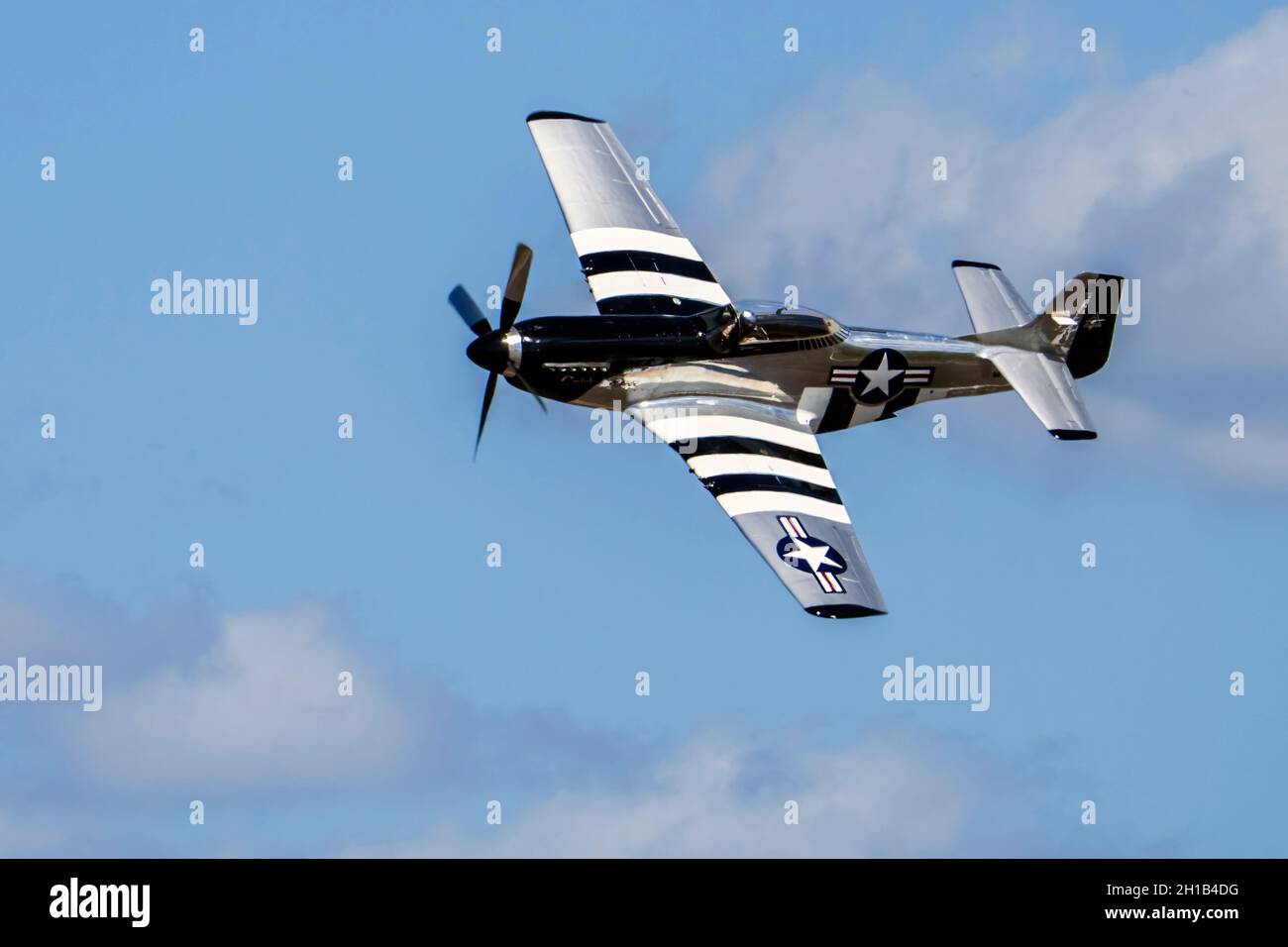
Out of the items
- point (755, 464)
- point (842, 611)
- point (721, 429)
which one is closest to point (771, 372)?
point (721, 429)

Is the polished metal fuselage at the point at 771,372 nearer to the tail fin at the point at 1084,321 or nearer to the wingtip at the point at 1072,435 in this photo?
the tail fin at the point at 1084,321

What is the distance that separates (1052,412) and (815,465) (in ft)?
19.9

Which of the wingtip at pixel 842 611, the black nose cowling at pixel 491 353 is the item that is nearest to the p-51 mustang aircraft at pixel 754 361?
the black nose cowling at pixel 491 353

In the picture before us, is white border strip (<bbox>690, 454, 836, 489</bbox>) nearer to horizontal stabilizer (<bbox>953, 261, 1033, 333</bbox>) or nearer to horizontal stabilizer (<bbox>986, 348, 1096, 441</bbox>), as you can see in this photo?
horizontal stabilizer (<bbox>986, 348, 1096, 441</bbox>)

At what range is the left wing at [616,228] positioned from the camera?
5350 centimetres

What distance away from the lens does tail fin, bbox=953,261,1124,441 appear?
2105 inches

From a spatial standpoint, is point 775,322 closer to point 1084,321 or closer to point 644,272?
point 644,272

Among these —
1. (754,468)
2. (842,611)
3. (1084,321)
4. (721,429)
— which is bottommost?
(842,611)

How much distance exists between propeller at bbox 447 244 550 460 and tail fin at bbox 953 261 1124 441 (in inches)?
426

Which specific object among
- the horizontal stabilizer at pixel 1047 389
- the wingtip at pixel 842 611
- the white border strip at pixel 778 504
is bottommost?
the wingtip at pixel 842 611

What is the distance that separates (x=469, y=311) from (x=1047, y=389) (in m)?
13.1

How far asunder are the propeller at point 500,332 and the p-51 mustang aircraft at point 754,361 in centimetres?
4

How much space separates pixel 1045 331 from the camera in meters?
55.2

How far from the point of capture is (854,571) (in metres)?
45.6
